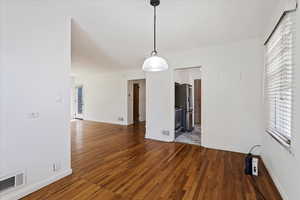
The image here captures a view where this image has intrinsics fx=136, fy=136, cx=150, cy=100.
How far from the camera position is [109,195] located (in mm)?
1754

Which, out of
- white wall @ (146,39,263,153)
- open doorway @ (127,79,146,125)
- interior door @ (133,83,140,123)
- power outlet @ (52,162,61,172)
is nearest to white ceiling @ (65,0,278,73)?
white wall @ (146,39,263,153)

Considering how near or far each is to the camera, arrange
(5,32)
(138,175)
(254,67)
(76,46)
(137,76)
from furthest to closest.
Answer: (137,76), (76,46), (254,67), (138,175), (5,32)

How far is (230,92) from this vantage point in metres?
3.18

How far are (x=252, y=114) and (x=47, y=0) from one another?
426 centimetres

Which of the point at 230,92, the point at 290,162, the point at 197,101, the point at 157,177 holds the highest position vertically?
the point at 230,92

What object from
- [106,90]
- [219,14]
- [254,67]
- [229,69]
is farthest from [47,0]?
[106,90]

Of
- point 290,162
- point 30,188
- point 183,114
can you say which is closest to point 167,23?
point 290,162

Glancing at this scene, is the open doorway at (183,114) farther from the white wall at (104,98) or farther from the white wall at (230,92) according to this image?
the white wall at (104,98)

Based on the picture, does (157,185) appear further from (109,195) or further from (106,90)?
(106,90)

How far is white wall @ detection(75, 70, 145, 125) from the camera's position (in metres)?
6.22

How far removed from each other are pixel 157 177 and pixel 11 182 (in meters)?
1.91

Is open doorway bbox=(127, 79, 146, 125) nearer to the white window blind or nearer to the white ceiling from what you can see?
the white ceiling

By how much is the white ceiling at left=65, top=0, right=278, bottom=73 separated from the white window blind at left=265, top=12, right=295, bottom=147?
58 centimetres

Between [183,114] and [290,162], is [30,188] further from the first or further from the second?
[183,114]
